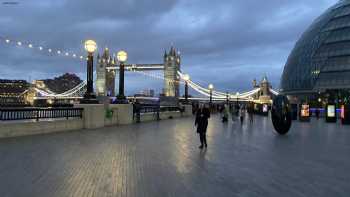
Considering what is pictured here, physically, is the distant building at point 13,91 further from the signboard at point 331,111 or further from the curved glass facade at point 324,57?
the signboard at point 331,111

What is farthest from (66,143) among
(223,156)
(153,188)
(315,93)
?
(315,93)

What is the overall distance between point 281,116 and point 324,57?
56.8m

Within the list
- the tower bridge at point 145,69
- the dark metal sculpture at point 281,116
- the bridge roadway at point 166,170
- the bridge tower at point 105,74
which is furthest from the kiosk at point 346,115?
the bridge tower at point 105,74

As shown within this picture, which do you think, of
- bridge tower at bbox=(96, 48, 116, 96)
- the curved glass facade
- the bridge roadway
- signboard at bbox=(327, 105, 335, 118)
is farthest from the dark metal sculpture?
bridge tower at bbox=(96, 48, 116, 96)

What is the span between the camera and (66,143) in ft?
45.1

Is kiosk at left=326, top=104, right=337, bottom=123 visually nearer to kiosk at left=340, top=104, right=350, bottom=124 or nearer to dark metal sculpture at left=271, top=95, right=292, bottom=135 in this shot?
kiosk at left=340, top=104, right=350, bottom=124

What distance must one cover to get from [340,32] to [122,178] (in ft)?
246

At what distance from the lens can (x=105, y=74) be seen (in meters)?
118

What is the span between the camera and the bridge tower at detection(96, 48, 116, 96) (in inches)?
4536

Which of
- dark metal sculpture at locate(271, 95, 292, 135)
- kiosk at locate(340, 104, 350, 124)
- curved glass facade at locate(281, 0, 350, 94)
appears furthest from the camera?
curved glass facade at locate(281, 0, 350, 94)

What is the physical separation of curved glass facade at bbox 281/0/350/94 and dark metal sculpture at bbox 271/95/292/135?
51846 mm

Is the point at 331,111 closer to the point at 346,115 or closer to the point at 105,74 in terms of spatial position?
the point at 346,115

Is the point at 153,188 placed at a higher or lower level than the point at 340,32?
lower

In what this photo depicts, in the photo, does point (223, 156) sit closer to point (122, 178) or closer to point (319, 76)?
point (122, 178)
